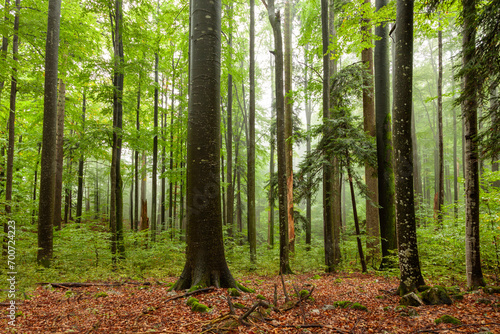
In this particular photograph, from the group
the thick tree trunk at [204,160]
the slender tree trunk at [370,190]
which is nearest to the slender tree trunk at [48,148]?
the thick tree trunk at [204,160]

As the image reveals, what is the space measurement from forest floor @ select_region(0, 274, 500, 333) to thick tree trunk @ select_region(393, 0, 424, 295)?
0.59m

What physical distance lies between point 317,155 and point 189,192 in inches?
191

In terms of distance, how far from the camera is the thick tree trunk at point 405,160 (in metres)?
4.24

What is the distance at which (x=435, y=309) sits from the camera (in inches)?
149

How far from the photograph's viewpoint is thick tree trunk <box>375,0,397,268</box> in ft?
25.0

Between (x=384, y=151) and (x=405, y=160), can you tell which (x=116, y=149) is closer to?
(x=405, y=160)

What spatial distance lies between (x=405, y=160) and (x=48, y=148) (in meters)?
8.51

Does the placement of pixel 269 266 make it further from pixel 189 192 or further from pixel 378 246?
pixel 189 192

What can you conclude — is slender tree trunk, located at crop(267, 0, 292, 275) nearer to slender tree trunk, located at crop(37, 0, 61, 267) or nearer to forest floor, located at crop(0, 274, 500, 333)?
forest floor, located at crop(0, 274, 500, 333)

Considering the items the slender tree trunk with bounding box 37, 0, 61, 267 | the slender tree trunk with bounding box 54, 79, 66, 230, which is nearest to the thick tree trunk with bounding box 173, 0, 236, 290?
the slender tree trunk with bounding box 37, 0, 61, 267

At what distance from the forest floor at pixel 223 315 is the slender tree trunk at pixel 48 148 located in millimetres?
2322

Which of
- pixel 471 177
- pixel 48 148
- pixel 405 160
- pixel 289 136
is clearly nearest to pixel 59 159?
pixel 48 148

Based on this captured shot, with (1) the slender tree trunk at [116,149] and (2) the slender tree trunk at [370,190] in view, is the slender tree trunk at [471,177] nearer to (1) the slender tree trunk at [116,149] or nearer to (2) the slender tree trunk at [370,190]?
(2) the slender tree trunk at [370,190]

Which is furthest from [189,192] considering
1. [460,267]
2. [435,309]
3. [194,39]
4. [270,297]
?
[460,267]
